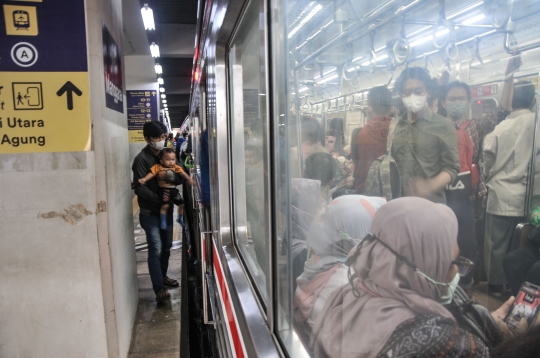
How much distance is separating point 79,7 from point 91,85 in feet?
1.43

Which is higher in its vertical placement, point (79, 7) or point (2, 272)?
point (79, 7)

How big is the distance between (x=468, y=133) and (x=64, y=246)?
240 centimetres

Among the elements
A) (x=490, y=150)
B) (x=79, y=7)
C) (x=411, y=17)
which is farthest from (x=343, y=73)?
(x=79, y=7)

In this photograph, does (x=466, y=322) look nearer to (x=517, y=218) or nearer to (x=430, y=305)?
(x=430, y=305)

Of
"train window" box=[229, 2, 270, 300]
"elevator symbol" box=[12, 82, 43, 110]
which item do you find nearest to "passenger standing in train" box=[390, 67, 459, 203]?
"train window" box=[229, 2, 270, 300]

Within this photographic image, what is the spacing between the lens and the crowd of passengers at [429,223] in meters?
0.79

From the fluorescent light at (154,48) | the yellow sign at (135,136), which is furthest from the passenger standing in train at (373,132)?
the yellow sign at (135,136)

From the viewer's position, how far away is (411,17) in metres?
0.91

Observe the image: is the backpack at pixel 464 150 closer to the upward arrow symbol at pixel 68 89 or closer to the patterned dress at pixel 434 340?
the patterned dress at pixel 434 340

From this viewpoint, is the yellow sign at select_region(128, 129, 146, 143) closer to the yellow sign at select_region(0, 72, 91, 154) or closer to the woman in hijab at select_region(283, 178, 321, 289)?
the yellow sign at select_region(0, 72, 91, 154)

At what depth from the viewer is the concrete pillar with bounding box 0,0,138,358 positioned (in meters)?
2.37

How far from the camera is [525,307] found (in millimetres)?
765

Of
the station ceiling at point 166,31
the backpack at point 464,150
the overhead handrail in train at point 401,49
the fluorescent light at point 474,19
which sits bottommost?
the backpack at point 464,150

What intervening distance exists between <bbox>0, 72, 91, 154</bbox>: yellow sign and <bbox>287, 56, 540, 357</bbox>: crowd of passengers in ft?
5.86
